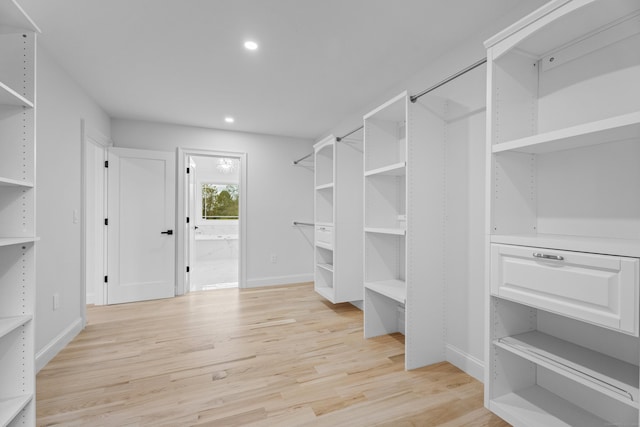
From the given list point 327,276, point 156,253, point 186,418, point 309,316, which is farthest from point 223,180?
point 186,418

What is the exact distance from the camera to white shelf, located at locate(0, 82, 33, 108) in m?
1.31

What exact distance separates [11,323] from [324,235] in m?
2.77

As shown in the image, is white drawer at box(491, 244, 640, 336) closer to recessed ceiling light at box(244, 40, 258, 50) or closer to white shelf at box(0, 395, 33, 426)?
recessed ceiling light at box(244, 40, 258, 50)

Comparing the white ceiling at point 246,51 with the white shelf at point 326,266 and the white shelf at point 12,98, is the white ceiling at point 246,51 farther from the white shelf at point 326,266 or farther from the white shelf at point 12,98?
the white shelf at point 326,266

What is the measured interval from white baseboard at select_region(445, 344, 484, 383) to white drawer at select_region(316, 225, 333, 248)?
165 centimetres

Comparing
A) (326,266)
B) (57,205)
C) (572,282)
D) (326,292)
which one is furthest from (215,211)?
(572,282)

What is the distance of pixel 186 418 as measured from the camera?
1.72 m

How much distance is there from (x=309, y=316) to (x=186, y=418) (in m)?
1.81

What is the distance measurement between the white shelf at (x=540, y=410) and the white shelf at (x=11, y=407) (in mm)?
2339

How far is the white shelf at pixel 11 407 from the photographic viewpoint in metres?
1.32

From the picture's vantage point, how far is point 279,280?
4.89 m

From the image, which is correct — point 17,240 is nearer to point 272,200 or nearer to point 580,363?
point 580,363

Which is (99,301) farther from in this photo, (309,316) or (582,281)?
(582,281)

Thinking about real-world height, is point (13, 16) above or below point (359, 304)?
above
